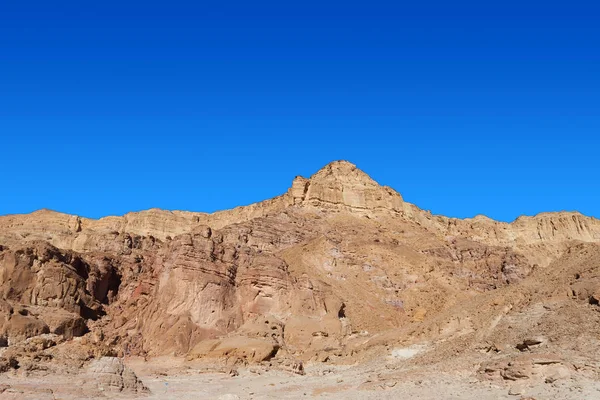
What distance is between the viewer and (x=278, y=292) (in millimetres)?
52219

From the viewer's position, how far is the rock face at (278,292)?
3309 cm

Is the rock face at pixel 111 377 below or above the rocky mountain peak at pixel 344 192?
below

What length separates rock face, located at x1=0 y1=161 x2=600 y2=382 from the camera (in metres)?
33.1

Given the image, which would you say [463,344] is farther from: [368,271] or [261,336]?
[368,271]

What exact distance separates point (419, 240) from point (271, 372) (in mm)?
51986

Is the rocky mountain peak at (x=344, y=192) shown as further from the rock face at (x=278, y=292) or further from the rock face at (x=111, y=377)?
the rock face at (x=111, y=377)

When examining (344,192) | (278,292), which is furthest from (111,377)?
(344,192)

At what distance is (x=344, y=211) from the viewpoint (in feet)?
310

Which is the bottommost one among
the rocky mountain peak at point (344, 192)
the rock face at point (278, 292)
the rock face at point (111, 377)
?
the rock face at point (111, 377)

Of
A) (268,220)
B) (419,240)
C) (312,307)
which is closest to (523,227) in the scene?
(419,240)

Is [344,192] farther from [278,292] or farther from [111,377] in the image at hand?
[111,377]

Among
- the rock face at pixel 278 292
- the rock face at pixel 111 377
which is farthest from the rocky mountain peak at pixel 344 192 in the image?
the rock face at pixel 111 377

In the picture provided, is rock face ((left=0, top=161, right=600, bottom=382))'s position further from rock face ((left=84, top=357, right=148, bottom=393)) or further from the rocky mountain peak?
the rocky mountain peak

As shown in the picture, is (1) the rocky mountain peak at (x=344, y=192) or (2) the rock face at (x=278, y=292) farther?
(1) the rocky mountain peak at (x=344, y=192)
